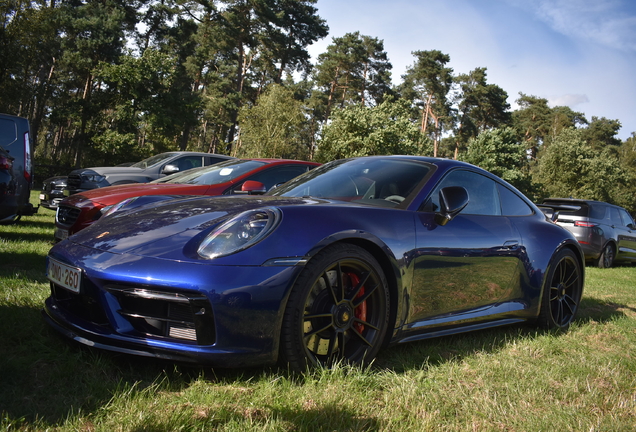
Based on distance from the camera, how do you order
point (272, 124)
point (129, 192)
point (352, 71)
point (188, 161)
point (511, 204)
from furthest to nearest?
point (352, 71), point (272, 124), point (188, 161), point (129, 192), point (511, 204)

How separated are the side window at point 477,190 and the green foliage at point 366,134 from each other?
2616 centimetres

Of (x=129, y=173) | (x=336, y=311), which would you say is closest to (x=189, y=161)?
(x=129, y=173)

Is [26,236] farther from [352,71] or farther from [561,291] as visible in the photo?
[352,71]

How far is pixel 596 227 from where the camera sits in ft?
36.9

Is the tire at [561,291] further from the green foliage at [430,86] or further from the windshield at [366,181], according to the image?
the green foliage at [430,86]

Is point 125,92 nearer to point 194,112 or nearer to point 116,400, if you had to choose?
point 194,112

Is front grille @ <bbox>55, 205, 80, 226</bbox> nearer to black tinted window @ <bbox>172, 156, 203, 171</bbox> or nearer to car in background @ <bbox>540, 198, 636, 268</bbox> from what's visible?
black tinted window @ <bbox>172, 156, 203, 171</bbox>

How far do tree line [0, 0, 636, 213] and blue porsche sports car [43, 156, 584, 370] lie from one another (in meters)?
18.8

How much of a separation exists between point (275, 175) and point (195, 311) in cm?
464

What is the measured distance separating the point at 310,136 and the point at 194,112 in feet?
92.9

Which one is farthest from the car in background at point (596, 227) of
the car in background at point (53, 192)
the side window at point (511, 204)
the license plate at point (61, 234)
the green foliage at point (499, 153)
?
the green foliage at point (499, 153)

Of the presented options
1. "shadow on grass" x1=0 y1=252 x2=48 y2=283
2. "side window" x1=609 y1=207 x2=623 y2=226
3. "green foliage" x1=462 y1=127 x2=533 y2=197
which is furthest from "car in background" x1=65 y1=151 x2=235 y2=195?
"green foliage" x1=462 y1=127 x2=533 y2=197

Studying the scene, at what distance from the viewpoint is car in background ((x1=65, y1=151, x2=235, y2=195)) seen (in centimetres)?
1017

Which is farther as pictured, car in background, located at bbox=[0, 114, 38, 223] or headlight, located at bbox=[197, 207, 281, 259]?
car in background, located at bbox=[0, 114, 38, 223]
